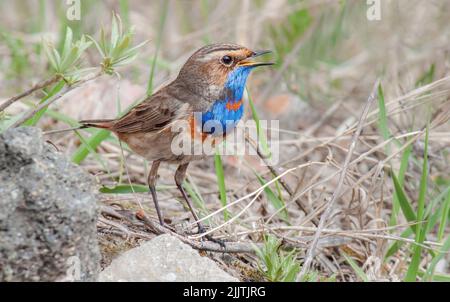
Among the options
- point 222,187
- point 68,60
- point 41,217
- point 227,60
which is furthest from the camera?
point 227,60

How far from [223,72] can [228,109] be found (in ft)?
0.87

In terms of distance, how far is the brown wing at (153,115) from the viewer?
15.6 feet

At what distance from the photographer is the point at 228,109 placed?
15.4 ft

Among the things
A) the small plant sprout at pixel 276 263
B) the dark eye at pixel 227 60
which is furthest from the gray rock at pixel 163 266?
the dark eye at pixel 227 60

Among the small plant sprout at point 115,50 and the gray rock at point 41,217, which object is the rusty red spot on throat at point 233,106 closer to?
the small plant sprout at point 115,50

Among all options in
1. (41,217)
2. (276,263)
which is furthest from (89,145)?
(41,217)

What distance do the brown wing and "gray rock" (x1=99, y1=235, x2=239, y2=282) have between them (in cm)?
127

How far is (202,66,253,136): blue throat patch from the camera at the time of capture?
460 cm

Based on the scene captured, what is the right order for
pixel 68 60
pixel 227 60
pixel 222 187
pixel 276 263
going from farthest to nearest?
pixel 227 60 < pixel 222 187 < pixel 276 263 < pixel 68 60

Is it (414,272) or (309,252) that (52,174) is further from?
(414,272)

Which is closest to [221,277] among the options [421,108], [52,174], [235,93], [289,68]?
[52,174]

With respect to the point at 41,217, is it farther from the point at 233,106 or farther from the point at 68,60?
the point at 233,106

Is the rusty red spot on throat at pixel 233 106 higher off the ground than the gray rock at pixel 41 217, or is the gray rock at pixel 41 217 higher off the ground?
the rusty red spot on throat at pixel 233 106

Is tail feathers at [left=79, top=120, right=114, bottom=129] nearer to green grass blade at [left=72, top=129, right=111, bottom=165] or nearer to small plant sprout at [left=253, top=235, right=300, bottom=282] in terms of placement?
green grass blade at [left=72, top=129, right=111, bottom=165]
